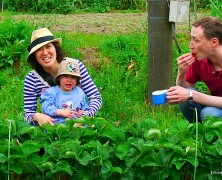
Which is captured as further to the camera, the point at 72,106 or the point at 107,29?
the point at 107,29

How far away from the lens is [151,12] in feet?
20.0

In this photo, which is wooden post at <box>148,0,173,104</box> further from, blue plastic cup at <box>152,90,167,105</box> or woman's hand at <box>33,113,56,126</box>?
Result: woman's hand at <box>33,113,56,126</box>

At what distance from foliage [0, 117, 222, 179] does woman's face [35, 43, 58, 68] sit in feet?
3.77

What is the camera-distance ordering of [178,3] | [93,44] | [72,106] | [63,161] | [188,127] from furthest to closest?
[93,44] < [178,3] < [72,106] < [188,127] < [63,161]

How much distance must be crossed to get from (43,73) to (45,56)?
167mm

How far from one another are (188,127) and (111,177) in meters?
0.55

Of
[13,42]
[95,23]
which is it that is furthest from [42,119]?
[95,23]

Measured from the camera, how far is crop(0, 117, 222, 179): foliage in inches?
148

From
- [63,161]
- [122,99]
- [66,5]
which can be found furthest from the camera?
[66,5]

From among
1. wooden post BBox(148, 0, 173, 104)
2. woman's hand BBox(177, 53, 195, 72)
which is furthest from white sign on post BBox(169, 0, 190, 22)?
woman's hand BBox(177, 53, 195, 72)

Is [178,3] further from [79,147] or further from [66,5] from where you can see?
[66,5]

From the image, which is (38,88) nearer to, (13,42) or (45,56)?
(45,56)

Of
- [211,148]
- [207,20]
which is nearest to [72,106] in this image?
[207,20]

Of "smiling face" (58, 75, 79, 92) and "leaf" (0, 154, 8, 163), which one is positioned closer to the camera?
"leaf" (0, 154, 8, 163)
